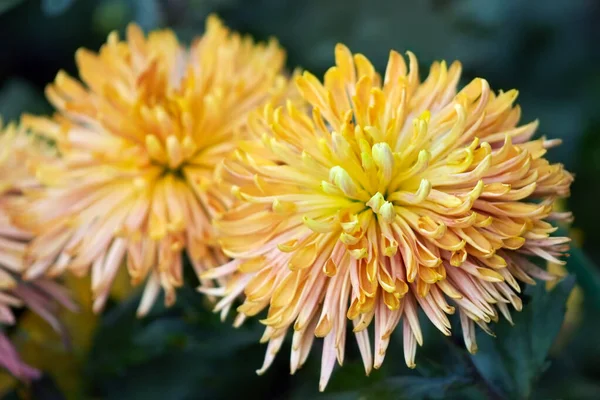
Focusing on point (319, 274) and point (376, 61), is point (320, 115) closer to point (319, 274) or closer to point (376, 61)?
point (319, 274)

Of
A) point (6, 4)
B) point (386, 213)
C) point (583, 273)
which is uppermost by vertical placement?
point (6, 4)

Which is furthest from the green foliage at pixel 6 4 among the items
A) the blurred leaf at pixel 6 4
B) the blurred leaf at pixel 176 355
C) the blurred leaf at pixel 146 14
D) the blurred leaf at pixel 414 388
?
the blurred leaf at pixel 414 388

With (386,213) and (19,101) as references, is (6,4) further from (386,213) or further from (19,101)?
(386,213)

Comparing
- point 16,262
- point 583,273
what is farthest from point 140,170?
point 583,273

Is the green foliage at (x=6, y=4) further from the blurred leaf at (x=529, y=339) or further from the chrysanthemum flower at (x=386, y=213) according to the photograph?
the blurred leaf at (x=529, y=339)

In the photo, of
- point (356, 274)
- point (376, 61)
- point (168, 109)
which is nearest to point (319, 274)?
→ point (356, 274)

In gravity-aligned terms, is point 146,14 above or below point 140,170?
above

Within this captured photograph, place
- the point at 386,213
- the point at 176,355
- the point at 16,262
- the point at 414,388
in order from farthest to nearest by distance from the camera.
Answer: the point at 176,355, the point at 16,262, the point at 414,388, the point at 386,213
